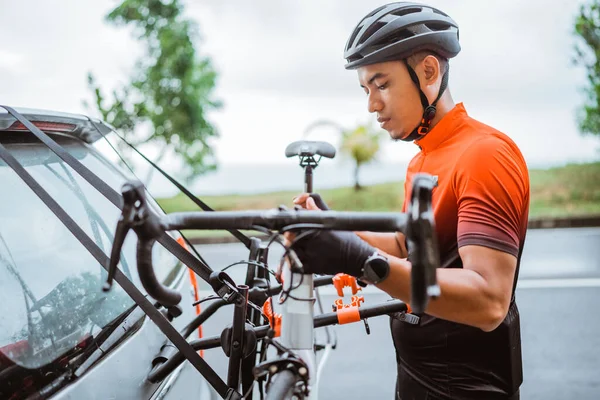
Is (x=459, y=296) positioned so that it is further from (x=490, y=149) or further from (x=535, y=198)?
(x=535, y=198)

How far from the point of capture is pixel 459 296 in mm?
1435

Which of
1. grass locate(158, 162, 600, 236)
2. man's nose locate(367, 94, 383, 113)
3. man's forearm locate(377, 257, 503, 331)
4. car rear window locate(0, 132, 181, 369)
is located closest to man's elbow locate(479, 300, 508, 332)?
man's forearm locate(377, 257, 503, 331)

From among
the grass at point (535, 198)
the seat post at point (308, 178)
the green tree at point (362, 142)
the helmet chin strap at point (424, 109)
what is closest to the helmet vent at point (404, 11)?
the helmet chin strap at point (424, 109)

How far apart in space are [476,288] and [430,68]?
777mm

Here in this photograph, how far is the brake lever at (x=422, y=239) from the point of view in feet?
3.35

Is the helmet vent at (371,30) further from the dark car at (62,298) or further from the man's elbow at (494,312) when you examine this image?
the dark car at (62,298)

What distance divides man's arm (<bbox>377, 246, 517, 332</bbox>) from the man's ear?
62cm

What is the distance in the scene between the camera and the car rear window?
1646 mm

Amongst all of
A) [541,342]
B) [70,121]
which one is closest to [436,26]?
[70,121]

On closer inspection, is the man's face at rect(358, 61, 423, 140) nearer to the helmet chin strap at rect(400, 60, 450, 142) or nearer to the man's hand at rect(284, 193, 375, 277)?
the helmet chin strap at rect(400, 60, 450, 142)

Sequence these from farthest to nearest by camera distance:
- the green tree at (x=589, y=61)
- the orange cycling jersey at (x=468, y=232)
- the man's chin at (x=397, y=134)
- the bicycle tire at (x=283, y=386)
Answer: the green tree at (x=589, y=61) < the man's chin at (x=397, y=134) < the orange cycling jersey at (x=468, y=232) < the bicycle tire at (x=283, y=386)

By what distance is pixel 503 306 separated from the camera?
150cm

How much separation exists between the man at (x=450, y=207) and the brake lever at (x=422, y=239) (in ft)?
0.99

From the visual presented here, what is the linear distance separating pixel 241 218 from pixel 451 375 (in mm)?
1049
